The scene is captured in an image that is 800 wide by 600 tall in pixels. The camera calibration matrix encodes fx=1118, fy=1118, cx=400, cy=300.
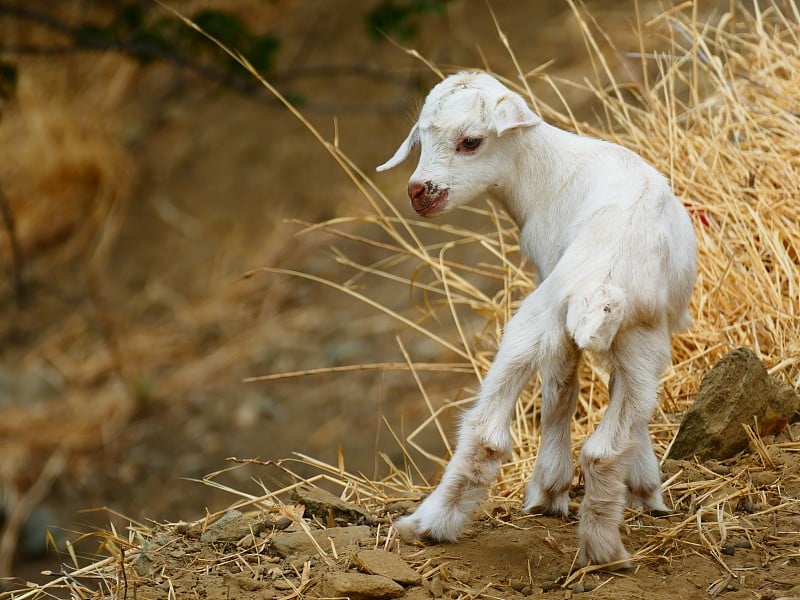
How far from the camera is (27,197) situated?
984cm

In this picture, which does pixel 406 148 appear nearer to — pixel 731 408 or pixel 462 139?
pixel 462 139

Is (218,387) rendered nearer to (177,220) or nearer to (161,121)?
(177,220)

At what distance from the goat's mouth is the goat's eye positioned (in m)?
0.13

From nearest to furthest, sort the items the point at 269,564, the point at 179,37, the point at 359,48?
1. the point at 269,564
2. the point at 179,37
3. the point at 359,48

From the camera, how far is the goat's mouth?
307cm

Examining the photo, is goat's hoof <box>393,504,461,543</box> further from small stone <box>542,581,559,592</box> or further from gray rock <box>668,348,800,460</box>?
gray rock <box>668,348,800,460</box>

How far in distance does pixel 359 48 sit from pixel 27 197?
3.33 m

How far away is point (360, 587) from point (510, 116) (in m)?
1.29

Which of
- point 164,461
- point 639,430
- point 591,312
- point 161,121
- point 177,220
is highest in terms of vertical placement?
point 591,312

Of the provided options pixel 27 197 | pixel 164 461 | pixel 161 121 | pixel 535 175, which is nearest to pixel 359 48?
pixel 161 121

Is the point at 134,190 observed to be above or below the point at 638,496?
below

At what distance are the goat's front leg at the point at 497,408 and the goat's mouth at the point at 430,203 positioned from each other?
39 centimetres

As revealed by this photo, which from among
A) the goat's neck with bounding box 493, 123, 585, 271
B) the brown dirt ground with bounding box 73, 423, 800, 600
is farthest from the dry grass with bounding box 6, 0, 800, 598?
the goat's neck with bounding box 493, 123, 585, 271

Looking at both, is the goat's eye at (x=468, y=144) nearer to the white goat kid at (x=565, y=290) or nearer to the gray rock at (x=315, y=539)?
the white goat kid at (x=565, y=290)
